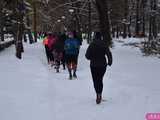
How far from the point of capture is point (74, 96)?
14695mm

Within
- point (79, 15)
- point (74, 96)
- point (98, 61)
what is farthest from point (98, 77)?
point (79, 15)

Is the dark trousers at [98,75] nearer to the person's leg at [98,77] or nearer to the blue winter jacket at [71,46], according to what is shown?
the person's leg at [98,77]

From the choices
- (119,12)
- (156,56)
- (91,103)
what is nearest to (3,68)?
(91,103)

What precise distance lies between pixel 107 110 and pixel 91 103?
1.19 m

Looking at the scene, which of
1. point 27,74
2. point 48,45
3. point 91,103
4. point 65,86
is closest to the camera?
point 91,103

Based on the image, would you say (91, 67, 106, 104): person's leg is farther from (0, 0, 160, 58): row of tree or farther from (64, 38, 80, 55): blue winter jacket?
(0, 0, 160, 58): row of tree

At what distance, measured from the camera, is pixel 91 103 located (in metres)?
13.3

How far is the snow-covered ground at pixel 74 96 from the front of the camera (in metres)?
11.6

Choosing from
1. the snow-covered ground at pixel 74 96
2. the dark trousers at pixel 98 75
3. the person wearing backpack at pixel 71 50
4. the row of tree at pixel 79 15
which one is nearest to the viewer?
the snow-covered ground at pixel 74 96

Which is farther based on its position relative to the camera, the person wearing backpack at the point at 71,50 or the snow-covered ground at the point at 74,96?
the person wearing backpack at the point at 71,50

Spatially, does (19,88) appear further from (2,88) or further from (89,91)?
(89,91)

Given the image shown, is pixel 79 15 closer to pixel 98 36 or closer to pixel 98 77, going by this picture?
pixel 98 36

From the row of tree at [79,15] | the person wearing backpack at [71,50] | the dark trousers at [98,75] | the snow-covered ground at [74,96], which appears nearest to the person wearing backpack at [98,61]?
the dark trousers at [98,75]

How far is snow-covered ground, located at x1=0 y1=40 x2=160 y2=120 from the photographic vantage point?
38.0ft
